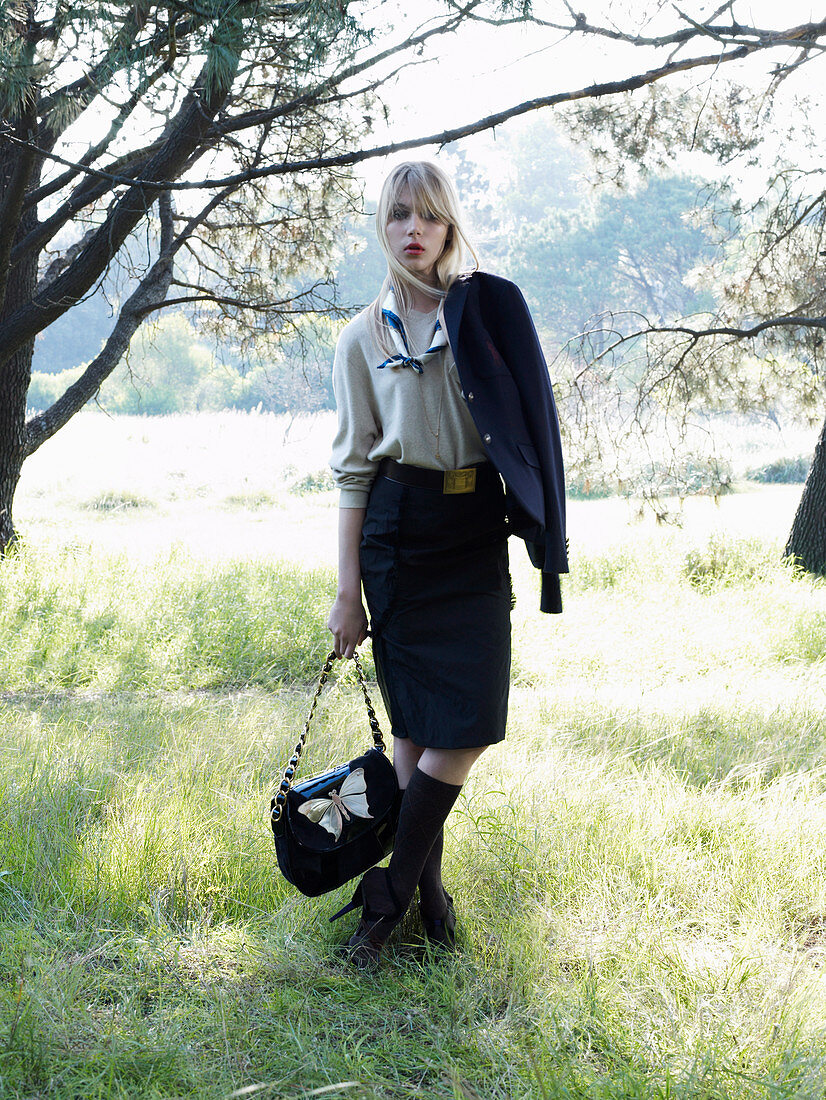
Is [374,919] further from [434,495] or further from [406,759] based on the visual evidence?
[434,495]

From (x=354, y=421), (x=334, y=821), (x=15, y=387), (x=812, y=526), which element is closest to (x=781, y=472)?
(x=812, y=526)

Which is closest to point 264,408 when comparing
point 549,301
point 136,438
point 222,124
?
point 549,301

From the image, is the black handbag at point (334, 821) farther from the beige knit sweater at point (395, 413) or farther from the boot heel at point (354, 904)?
the beige knit sweater at point (395, 413)

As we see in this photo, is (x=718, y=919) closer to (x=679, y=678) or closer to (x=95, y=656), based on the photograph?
(x=679, y=678)

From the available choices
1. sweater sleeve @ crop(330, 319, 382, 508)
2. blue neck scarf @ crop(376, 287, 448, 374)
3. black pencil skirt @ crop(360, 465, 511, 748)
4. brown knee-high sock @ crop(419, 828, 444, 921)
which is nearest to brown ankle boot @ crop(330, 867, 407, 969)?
brown knee-high sock @ crop(419, 828, 444, 921)

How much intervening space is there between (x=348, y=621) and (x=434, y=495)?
362 mm

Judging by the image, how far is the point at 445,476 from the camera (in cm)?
193

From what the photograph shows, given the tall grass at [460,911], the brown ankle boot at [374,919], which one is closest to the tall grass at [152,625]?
the tall grass at [460,911]

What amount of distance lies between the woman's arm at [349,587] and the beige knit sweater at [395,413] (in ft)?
0.13

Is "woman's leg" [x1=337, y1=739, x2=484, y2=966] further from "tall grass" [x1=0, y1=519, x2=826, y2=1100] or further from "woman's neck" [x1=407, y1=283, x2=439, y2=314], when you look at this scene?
"woman's neck" [x1=407, y1=283, x2=439, y2=314]

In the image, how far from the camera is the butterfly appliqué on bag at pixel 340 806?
1.97m

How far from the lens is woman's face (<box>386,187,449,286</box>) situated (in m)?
1.96

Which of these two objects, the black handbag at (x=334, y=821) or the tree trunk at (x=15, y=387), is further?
the tree trunk at (x=15, y=387)

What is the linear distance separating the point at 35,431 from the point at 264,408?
102 feet
